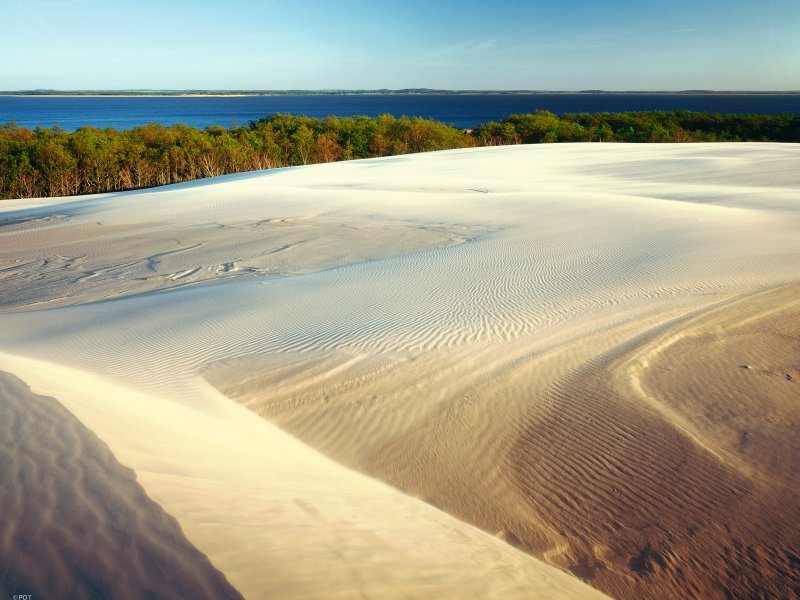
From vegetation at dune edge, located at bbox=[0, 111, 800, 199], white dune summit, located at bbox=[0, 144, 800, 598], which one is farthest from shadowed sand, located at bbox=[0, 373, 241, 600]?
vegetation at dune edge, located at bbox=[0, 111, 800, 199]

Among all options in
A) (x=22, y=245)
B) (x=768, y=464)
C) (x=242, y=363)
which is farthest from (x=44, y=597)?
(x=22, y=245)

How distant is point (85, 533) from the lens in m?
2.34

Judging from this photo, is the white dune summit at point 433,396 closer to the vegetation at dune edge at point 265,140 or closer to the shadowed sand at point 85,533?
the shadowed sand at point 85,533

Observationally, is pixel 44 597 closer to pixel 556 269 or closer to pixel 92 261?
pixel 556 269

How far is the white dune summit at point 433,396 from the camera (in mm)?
2803

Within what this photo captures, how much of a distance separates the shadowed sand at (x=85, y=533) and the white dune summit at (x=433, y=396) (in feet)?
0.08

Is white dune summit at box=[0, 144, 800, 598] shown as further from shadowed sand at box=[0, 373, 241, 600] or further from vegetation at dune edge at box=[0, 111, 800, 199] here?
vegetation at dune edge at box=[0, 111, 800, 199]

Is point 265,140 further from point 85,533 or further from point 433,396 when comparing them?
point 85,533

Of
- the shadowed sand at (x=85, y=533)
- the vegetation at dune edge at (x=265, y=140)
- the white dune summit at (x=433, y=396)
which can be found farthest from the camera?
the vegetation at dune edge at (x=265, y=140)

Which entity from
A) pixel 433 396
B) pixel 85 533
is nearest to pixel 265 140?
pixel 433 396

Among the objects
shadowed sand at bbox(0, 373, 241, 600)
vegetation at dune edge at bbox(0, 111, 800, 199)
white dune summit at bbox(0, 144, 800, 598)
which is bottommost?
white dune summit at bbox(0, 144, 800, 598)

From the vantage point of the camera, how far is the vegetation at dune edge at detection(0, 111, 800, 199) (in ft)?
87.6

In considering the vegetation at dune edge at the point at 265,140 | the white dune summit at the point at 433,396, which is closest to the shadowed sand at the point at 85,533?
the white dune summit at the point at 433,396

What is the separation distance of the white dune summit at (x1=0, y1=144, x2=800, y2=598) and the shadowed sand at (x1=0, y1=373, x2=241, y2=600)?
0.08ft
